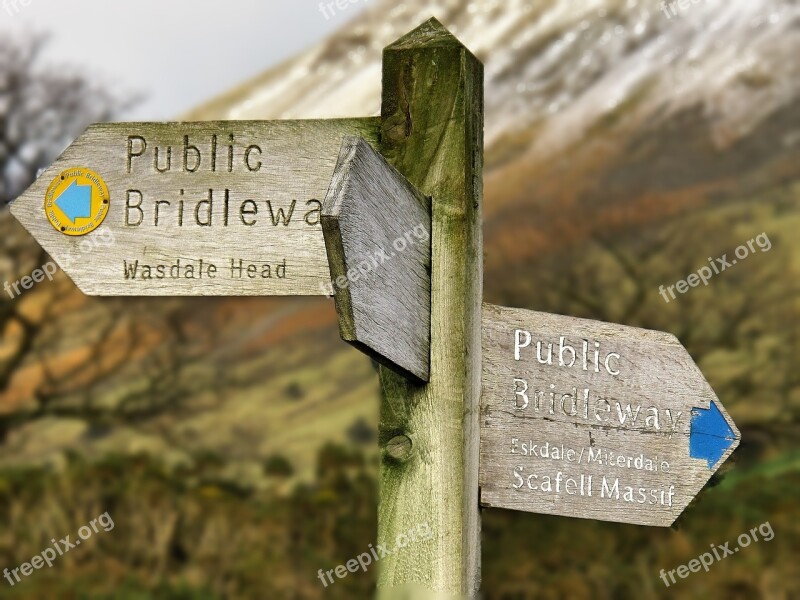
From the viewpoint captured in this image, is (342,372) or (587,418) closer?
(587,418)

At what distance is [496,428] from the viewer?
5.88 ft

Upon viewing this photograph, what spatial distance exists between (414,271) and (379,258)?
132mm

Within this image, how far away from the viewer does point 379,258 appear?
4.90 ft

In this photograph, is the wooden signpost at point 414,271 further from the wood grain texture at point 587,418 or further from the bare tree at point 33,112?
the bare tree at point 33,112

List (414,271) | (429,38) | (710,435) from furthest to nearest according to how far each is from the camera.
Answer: (710,435), (429,38), (414,271)

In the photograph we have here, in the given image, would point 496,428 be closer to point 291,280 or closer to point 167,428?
point 291,280

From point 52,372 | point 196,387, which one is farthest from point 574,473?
point 52,372

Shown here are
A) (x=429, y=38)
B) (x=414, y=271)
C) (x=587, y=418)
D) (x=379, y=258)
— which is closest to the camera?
(x=379, y=258)

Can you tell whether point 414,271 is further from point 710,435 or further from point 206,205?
point 710,435

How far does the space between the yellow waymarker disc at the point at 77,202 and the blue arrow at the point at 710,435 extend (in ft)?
3.03

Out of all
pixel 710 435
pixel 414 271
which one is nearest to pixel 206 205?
pixel 414 271

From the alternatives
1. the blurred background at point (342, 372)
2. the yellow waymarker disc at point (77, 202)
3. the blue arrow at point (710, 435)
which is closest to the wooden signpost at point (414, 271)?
the yellow waymarker disc at point (77, 202)

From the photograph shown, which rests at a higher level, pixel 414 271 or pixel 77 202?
pixel 77 202

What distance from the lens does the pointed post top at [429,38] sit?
1.72 metres
